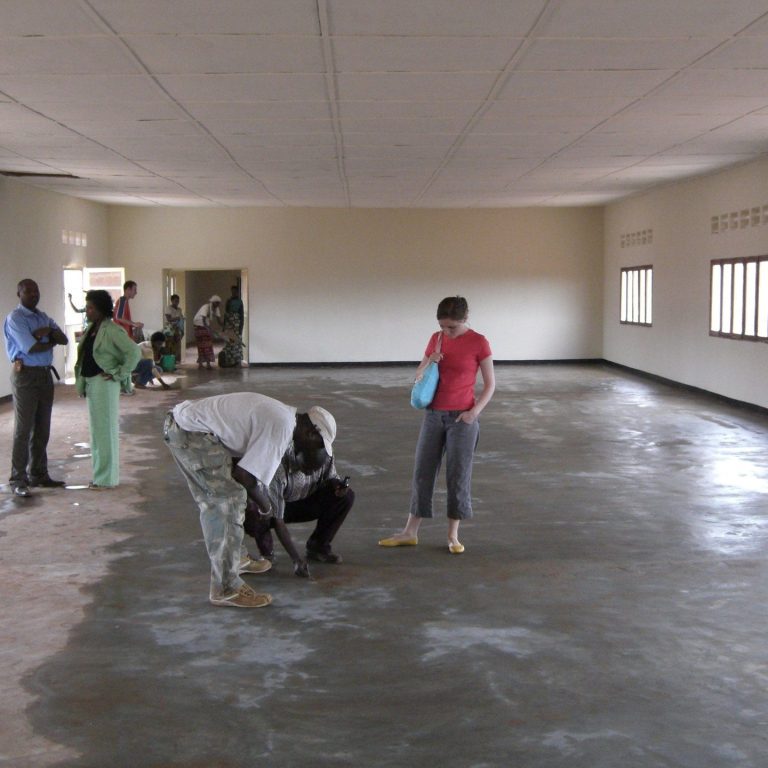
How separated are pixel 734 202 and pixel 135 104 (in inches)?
306

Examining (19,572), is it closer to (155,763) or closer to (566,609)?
(155,763)

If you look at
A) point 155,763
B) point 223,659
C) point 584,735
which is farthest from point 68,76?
point 584,735

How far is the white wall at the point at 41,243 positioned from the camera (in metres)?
13.0

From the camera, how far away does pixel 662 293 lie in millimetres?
15219

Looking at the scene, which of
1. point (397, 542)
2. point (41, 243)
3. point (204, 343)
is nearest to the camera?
point (397, 542)

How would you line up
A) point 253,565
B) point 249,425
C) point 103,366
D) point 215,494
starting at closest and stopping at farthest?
1. point 249,425
2. point 215,494
3. point 253,565
4. point 103,366

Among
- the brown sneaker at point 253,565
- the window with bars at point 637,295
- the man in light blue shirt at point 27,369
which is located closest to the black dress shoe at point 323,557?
the brown sneaker at point 253,565

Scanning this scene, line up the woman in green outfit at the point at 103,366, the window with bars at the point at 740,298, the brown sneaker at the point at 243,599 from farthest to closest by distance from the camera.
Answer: the window with bars at the point at 740,298, the woman in green outfit at the point at 103,366, the brown sneaker at the point at 243,599

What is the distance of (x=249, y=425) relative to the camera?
14.2 ft

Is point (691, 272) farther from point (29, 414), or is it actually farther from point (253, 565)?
point (253, 565)

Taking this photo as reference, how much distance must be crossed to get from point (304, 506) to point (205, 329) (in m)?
12.9

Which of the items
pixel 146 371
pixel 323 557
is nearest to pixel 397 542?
pixel 323 557

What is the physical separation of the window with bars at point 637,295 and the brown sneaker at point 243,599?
12512mm

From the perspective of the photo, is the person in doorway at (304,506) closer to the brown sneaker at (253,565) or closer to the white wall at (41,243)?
the brown sneaker at (253,565)
